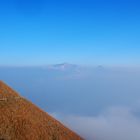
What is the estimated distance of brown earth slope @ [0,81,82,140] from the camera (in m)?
31.4

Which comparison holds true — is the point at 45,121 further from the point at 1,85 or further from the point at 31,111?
the point at 1,85

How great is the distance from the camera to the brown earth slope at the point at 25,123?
103 feet

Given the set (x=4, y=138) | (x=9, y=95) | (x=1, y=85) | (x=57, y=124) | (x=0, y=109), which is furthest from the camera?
(x=1, y=85)

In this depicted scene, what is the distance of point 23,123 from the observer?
110 ft

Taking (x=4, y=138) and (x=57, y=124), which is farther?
(x=57, y=124)

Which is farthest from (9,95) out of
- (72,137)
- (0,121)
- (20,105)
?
→ (72,137)

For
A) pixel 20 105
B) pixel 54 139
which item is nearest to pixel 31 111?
pixel 20 105

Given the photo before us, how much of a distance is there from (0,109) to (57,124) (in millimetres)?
9390

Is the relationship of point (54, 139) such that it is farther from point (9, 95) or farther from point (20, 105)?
point (9, 95)

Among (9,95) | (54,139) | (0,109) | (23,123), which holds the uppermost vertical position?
(9,95)

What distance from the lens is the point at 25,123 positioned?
33.5 m

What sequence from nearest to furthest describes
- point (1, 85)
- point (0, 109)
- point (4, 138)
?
point (4, 138) < point (0, 109) < point (1, 85)

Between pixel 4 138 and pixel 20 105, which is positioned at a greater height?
pixel 20 105

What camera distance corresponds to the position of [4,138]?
2916cm
